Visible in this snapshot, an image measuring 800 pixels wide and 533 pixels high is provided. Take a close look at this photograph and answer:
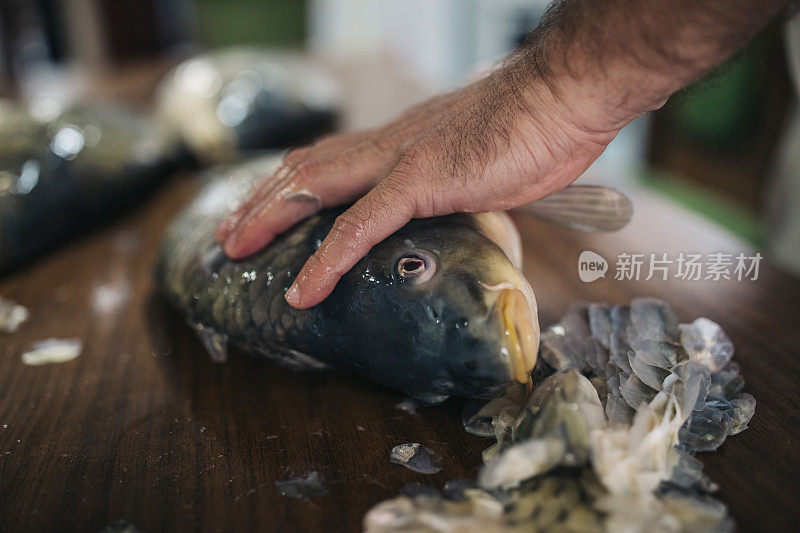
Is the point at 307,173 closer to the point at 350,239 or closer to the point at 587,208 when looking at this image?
the point at 350,239

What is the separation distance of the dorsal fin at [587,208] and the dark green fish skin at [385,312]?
6.5 inches

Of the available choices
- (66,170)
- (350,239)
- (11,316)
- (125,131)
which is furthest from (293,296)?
(125,131)

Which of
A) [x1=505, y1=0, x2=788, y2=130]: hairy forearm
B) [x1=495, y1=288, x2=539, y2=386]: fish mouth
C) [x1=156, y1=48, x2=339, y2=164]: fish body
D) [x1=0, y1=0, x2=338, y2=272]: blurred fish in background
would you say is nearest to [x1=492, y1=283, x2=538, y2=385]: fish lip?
[x1=495, y1=288, x2=539, y2=386]: fish mouth

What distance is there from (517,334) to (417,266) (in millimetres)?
134

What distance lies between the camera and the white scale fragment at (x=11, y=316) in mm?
1062

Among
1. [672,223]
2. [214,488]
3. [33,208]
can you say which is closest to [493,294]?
[214,488]

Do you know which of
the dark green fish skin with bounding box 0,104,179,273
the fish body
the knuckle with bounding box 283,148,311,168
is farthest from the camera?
the fish body

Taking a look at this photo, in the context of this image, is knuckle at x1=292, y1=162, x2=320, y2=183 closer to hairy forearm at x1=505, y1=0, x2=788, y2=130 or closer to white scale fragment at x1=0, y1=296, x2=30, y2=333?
hairy forearm at x1=505, y1=0, x2=788, y2=130

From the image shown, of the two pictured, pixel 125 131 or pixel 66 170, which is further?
pixel 125 131

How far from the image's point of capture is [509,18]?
4.91 metres

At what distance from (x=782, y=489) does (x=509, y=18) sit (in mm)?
4862

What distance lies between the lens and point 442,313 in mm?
662

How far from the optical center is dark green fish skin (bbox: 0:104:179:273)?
1288 mm

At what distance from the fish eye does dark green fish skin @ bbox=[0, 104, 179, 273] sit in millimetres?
992
